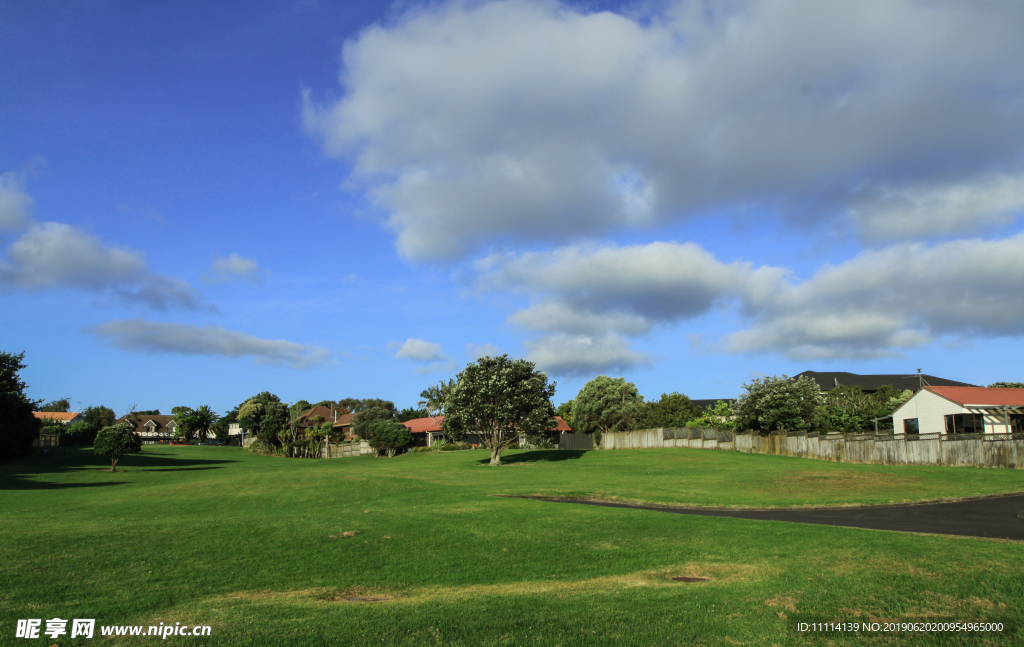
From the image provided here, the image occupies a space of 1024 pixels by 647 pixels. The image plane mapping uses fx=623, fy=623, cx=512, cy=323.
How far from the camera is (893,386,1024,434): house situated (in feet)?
179

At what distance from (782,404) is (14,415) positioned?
7544cm

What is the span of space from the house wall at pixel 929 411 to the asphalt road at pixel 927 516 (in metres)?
33.8

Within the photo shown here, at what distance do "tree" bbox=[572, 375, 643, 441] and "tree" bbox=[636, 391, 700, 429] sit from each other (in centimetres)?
171

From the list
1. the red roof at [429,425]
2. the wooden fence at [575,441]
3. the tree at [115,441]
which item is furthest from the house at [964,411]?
the tree at [115,441]

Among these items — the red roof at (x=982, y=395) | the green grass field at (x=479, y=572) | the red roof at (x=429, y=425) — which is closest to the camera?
the green grass field at (x=479, y=572)

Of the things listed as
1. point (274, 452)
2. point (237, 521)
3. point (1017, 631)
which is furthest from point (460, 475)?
point (274, 452)

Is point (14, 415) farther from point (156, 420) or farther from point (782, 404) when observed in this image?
point (156, 420)

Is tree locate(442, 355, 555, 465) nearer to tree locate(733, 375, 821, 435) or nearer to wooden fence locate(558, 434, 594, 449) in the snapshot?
tree locate(733, 375, 821, 435)

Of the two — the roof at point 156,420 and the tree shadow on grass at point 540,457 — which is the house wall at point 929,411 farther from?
the roof at point 156,420

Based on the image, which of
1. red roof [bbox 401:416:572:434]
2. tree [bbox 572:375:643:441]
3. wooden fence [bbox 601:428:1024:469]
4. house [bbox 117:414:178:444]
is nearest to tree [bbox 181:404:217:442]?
house [bbox 117:414:178:444]

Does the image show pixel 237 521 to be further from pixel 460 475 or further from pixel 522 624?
pixel 460 475

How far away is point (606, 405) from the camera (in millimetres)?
102750

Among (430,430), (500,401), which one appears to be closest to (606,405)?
(430,430)

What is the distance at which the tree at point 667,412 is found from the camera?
9181 centimetres
